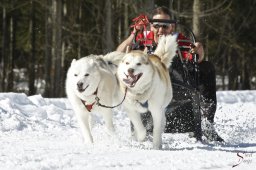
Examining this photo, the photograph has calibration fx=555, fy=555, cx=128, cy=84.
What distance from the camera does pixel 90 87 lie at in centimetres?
529

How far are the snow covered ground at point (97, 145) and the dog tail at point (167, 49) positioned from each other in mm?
883

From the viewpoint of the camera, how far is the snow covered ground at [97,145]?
12.9 feet

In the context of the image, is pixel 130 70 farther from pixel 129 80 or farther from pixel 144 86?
pixel 144 86

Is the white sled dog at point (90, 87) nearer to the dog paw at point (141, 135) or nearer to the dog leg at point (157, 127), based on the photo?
the dog paw at point (141, 135)

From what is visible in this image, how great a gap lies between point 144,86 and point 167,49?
622 millimetres

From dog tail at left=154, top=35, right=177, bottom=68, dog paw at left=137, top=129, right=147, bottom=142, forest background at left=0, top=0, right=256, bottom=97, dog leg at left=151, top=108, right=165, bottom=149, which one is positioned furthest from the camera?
forest background at left=0, top=0, right=256, bottom=97

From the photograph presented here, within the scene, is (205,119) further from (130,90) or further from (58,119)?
(58,119)

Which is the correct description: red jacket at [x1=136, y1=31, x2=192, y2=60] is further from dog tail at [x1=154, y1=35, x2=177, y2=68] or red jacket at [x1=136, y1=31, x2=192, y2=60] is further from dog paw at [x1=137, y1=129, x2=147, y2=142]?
dog paw at [x1=137, y1=129, x2=147, y2=142]

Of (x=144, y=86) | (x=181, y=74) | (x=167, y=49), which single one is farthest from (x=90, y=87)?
(x=181, y=74)

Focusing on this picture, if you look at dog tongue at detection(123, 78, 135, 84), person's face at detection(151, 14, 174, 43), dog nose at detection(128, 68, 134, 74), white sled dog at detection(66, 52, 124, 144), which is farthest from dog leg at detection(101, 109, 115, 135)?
person's face at detection(151, 14, 174, 43)

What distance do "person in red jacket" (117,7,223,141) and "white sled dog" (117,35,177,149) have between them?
54 centimetres

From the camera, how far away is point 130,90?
5320 mm

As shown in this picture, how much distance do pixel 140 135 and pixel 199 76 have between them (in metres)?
1.19

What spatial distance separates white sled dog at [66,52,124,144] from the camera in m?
5.27
